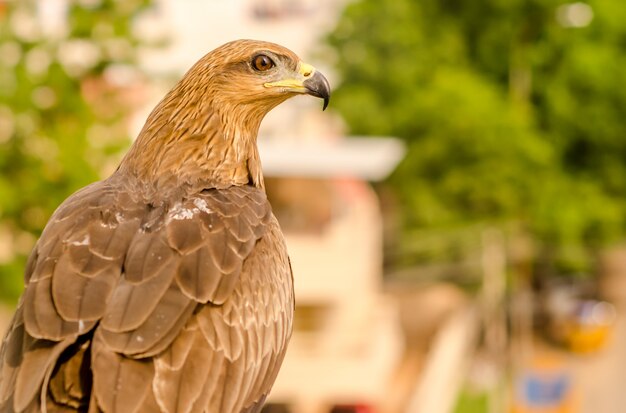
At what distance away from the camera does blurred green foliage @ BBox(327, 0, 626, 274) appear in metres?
26.2

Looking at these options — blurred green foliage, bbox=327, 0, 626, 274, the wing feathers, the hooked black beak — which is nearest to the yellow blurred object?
blurred green foliage, bbox=327, 0, 626, 274

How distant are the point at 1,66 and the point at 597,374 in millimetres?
19434

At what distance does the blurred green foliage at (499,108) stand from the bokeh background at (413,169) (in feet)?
0.16

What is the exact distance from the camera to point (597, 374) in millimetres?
29984

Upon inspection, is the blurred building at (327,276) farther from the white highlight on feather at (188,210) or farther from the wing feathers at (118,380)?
the wing feathers at (118,380)

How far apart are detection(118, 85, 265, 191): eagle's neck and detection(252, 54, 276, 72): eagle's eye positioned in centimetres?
14

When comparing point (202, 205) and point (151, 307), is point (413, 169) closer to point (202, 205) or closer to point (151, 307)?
point (202, 205)

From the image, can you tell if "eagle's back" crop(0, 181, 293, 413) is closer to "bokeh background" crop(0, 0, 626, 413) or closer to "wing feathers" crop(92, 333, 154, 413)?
"wing feathers" crop(92, 333, 154, 413)

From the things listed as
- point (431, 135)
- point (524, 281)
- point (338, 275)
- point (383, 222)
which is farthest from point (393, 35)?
point (524, 281)

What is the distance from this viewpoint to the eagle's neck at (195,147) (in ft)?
12.8

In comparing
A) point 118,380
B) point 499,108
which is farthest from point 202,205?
point 499,108

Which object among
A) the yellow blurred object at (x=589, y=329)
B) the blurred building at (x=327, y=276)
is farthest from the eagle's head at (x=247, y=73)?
the yellow blurred object at (x=589, y=329)

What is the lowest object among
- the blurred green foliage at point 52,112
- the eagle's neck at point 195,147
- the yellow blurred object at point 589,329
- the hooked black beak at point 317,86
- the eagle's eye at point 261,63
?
the yellow blurred object at point 589,329

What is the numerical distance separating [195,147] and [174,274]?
2.24 ft
